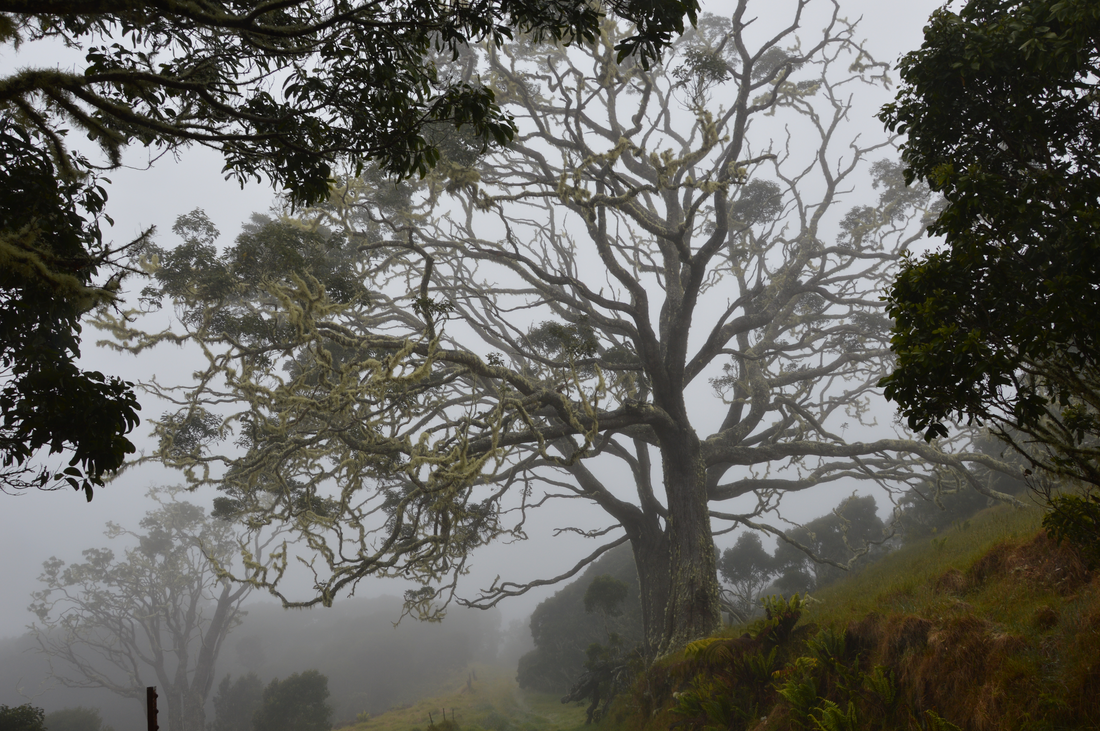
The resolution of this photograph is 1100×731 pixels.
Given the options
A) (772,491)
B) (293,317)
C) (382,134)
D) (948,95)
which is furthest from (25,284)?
(772,491)

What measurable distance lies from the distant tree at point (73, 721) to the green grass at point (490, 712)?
13620 mm

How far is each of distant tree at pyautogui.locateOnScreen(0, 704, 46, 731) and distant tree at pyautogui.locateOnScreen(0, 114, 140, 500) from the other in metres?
16.1

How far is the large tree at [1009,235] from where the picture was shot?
3596mm

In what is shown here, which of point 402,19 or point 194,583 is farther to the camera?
point 194,583

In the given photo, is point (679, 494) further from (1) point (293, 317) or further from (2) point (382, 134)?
(2) point (382, 134)

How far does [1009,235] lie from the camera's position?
423cm

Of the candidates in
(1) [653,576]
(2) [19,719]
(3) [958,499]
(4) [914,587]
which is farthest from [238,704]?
(3) [958,499]

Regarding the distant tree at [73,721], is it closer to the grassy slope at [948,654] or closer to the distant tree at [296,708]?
the distant tree at [296,708]

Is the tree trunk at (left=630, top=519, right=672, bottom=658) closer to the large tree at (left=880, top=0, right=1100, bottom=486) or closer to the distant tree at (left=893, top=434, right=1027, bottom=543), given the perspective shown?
the distant tree at (left=893, top=434, right=1027, bottom=543)

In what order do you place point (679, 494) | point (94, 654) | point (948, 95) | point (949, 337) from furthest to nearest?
point (94, 654) → point (679, 494) → point (948, 95) → point (949, 337)

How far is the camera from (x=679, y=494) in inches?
482

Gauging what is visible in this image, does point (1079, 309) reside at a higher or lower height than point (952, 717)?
higher

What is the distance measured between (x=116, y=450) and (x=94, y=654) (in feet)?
222

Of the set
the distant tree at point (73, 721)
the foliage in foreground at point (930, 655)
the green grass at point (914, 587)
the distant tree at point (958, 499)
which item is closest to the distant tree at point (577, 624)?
the distant tree at point (958, 499)
